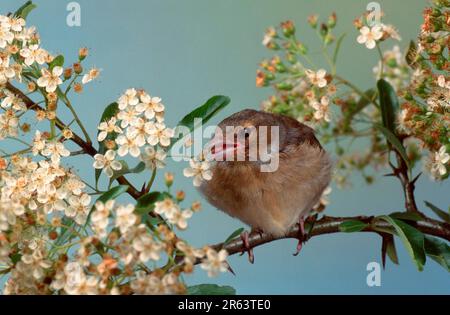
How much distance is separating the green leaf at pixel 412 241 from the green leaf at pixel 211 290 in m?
0.58

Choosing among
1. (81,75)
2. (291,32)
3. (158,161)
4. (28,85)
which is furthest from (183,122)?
(291,32)

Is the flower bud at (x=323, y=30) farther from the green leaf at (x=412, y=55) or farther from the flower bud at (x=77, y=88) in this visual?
the flower bud at (x=77, y=88)

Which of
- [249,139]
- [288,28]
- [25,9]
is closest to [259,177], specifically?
[249,139]

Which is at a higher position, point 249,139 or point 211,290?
point 249,139

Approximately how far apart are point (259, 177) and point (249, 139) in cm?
14

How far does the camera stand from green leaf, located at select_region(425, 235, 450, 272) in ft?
7.35

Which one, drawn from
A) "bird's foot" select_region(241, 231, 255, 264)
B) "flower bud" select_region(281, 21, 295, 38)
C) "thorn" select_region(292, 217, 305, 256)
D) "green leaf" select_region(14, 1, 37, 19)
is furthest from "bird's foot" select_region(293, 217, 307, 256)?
"green leaf" select_region(14, 1, 37, 19)

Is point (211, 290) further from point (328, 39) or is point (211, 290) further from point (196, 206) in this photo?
point (328, 39)

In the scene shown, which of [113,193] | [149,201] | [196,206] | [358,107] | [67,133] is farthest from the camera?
[358,107]

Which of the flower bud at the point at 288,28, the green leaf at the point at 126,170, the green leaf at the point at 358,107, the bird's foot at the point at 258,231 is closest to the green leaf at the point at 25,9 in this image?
the green leaf at the point at 126,170

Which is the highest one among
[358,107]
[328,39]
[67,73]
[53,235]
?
[328,39]

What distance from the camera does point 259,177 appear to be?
2367mm

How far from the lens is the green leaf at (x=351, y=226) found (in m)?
2.17

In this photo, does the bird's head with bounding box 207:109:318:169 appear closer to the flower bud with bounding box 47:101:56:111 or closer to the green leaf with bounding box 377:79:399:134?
the green leaf with bounding box 377:79:399:134
